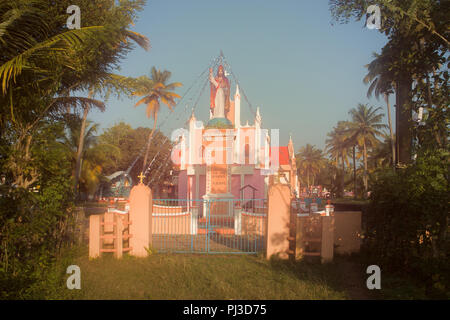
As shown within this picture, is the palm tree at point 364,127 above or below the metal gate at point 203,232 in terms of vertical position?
above

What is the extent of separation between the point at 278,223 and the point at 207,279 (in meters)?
2.75

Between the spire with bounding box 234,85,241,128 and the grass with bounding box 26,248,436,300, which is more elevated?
the spire with bounding box 234,85,241,128

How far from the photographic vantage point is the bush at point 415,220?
6258mm

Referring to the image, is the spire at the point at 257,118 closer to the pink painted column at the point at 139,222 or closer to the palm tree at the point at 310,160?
the pink painted column at the point at 139,222

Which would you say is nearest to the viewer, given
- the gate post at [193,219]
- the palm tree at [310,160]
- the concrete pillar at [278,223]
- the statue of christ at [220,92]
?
the concrete pillar at [278,223]

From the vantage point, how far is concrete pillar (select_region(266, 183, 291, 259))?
9.24 meters

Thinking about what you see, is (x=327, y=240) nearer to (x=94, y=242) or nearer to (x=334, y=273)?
(x=334, y=273)

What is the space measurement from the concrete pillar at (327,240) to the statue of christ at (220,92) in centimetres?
→ 1569

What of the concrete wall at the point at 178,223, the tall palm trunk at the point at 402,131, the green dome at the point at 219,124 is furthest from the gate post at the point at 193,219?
the green dome at the point at 219,124

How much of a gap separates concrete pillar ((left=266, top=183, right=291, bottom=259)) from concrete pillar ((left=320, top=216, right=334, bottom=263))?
3.10 ft

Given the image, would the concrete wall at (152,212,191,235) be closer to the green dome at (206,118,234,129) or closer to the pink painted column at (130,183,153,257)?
the pink painted column at (130,183,153,257)

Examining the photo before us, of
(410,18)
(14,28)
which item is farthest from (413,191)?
(14,28)

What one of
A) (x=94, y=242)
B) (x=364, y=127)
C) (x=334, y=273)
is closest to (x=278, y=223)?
(x=334, y=273)

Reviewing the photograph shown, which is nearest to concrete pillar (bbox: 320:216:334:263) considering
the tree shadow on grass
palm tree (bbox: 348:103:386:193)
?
the tree shadow on grass
